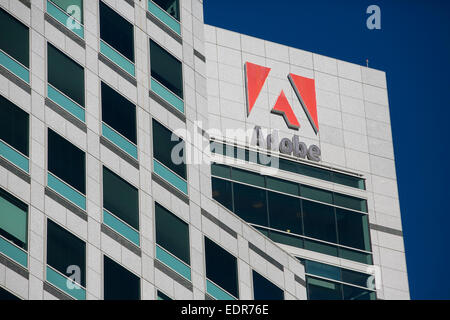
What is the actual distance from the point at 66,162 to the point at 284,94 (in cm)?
2537

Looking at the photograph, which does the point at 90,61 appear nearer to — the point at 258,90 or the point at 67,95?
the point at 67,95

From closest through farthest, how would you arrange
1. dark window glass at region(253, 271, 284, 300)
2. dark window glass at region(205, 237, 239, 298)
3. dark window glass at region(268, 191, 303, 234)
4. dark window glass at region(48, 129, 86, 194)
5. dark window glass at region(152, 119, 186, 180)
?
dark window glass at region(48, 129, 86, 194)
dark window glass at region(205, 237, 239, 298)
dark window glass at region(152, 119, 186, 180)
dark window glass at region(253, 271, 284, 300)
dark window glass at region(268, 191, 303, 234)

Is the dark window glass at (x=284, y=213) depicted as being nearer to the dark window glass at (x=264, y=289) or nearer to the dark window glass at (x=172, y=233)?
the dark window glass at (x=264, y=289)

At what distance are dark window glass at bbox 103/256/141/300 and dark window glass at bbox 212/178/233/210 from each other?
16845 millimetres

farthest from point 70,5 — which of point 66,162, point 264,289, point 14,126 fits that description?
point 264,289

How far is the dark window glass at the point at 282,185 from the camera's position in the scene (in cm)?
5855

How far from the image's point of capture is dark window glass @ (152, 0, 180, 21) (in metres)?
48.6

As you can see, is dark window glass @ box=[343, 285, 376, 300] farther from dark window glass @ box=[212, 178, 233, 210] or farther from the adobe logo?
the adobe logo

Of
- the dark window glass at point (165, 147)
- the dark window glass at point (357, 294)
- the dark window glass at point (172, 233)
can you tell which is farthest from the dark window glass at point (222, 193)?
the dark window glass at point (172, 233)

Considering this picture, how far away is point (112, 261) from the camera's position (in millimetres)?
38719

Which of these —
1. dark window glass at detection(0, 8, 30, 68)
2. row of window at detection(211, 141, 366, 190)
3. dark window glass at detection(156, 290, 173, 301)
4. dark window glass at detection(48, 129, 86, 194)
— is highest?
row of window at detection(211, 141, 366, 190)

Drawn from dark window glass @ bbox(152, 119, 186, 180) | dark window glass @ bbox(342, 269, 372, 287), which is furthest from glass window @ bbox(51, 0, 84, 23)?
dark window glass @ bbox(342, 269, 372, 287)

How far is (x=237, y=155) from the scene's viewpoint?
58.2 meters

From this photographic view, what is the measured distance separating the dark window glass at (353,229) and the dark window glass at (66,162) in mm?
23309
